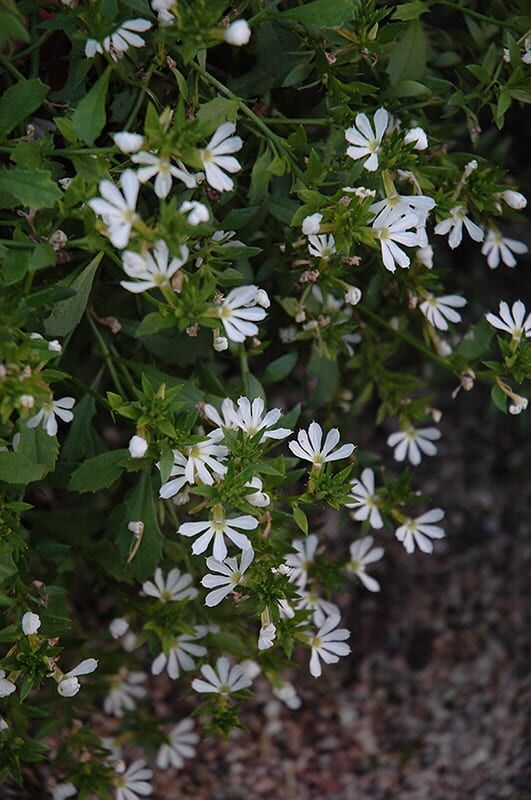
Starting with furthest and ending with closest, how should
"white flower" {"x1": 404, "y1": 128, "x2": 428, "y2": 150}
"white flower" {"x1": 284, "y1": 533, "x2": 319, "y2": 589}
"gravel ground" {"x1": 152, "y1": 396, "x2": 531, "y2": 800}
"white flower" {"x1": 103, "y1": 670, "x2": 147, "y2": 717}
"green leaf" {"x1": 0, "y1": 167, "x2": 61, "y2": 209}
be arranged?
1. "gravel ground" {"x1": 152, "y1": 396, "x2": 531, "y2": 800}
2. "white flower" {"x1": 103, "y1": 670, "x2": 147, "y2": 717}
3. "white flower" {"x1": 284, "y1": 533, "x2": 319, "y2": 589}
4. "white flower" {"x1": 404, "y1": 128, "x2": 428, "y2": 150}
5. "green leaf" {"x1": 0, "y1": 167, "x2": 61, "y2": 209}

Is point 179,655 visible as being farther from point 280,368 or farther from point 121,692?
point 280,368

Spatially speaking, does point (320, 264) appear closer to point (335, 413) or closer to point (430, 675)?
point (335, 413)

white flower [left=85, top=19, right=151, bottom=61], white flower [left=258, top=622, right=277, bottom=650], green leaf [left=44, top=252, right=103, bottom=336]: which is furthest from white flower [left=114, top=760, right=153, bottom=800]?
white flower [left=85, top=19, right=151, bottom=61]

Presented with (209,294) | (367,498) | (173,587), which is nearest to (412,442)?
(367,498)

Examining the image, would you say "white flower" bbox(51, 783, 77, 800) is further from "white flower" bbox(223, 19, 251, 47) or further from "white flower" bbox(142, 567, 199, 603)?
"white flower" bbox(223, 19, 251, 47)

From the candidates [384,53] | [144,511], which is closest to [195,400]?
[144,511]

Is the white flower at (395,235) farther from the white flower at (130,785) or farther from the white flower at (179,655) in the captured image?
the white flower at (130,785)
